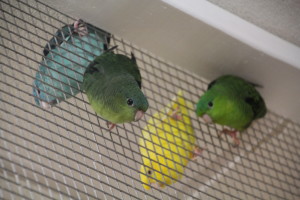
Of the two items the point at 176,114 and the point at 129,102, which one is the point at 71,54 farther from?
the point at 176,114

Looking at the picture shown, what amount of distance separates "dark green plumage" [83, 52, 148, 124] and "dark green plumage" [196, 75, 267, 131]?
0.32m

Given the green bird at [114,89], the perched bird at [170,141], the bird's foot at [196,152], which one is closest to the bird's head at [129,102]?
the green bird at [114,89]

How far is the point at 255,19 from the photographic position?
4.15ft

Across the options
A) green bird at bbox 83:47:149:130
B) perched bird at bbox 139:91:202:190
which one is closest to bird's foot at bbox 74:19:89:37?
green bird at bbox 83:47:149:130

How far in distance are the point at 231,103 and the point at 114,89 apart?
49 centimetres

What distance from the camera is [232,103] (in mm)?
1619

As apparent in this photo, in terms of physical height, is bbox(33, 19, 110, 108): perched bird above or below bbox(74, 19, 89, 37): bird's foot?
below

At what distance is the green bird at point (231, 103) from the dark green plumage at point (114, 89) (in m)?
0.32

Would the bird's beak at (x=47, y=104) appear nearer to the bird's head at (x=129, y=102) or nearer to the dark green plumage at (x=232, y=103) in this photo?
the bird's head at (x=129, y=102)

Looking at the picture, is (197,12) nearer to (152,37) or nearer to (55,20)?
(152,37)

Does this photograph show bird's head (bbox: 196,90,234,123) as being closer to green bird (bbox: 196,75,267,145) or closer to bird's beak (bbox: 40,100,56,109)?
green bird (bbox: 196,75,267,145)

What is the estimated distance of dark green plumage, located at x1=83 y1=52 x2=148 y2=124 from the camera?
4.49 feet

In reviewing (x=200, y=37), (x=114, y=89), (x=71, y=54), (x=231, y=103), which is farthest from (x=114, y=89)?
(x=231, y=103)

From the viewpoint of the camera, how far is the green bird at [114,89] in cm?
137
